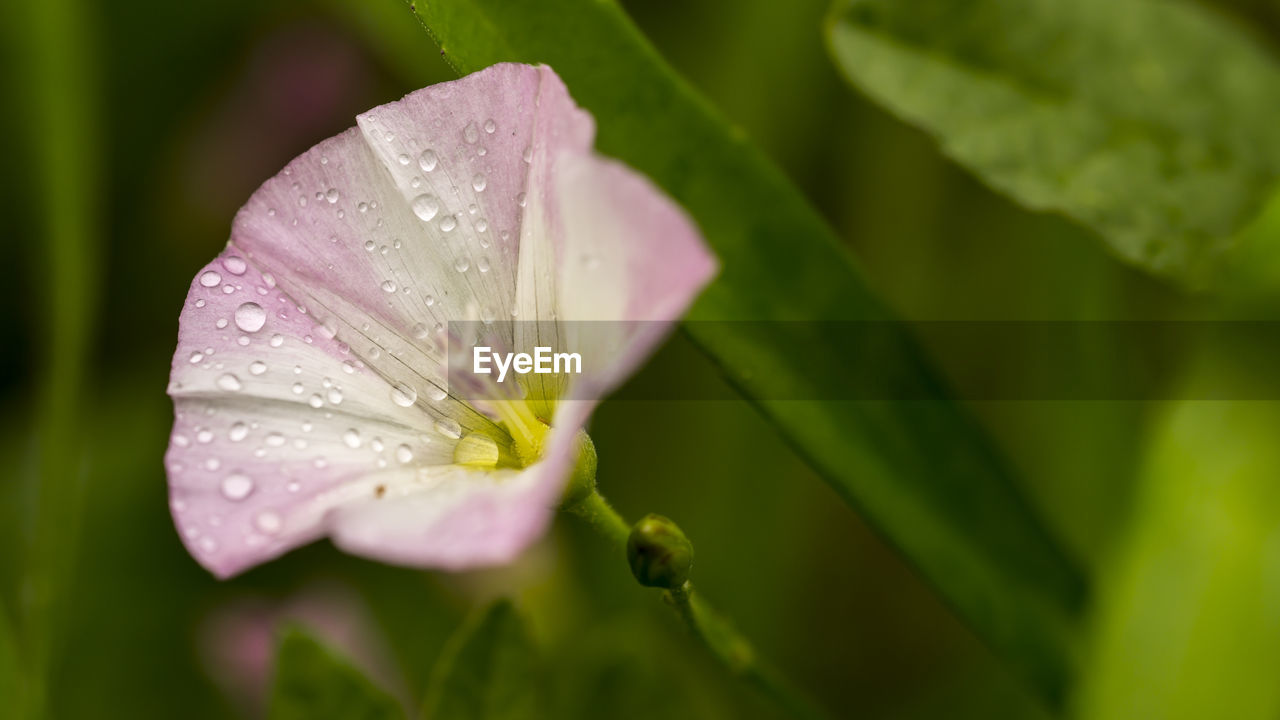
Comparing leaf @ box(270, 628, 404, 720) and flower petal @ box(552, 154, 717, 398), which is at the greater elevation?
flower petal @ box(552, 154, 717, 398)

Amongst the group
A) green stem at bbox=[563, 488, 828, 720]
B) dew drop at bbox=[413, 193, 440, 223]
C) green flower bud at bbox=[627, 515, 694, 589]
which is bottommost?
green stem at bbox=[563, 488, 828, 720]

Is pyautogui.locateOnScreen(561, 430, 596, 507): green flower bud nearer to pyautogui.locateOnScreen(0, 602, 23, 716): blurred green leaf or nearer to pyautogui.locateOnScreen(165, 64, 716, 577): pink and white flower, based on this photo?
pyautogui.locateOnScreen(165, 64, 716, 577): pink and white flower

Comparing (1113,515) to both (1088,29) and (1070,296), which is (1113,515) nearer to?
(1070,296)

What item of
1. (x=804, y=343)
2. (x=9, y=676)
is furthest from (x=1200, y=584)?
(x=9, y=676)

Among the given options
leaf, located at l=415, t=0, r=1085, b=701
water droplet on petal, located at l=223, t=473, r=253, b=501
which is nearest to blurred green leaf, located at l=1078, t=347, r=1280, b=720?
leaf, located at l=415, t=0, r=1085, b=701

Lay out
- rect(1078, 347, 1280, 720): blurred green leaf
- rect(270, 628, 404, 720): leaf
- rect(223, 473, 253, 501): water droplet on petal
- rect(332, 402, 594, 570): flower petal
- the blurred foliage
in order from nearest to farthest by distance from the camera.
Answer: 1. rect(332, 402, 594, 570): flower petal
2. rect(223, 473, 253, 501): water droplet on petal
3. rect(1078, 347, 1280, 720): blurred green leaf
4. rect(270, 628, 404, 720): leaf
5. the blurred foliage

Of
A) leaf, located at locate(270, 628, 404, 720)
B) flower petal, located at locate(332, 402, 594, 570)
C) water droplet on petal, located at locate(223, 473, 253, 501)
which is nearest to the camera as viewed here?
flower petal, located at locate(332, 402, 594, 570)

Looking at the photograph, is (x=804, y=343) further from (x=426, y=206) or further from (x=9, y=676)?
(x=9, y=676)
